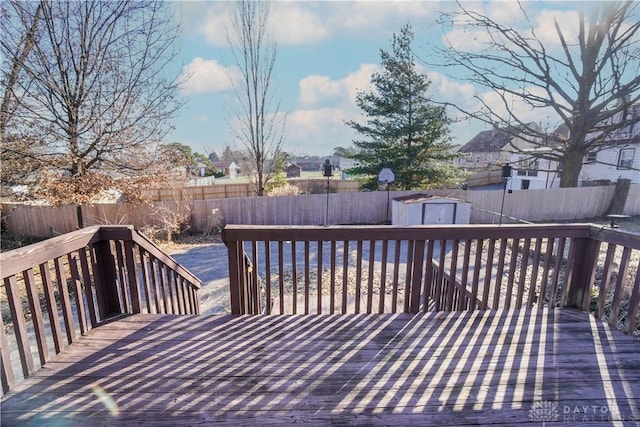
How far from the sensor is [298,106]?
40.5 ft

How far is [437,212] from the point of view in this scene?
32.5 feet

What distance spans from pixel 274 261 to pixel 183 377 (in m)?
6.11

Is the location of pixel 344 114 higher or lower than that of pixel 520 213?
higher

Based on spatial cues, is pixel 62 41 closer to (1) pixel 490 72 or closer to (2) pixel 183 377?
(2) pixel 183 377

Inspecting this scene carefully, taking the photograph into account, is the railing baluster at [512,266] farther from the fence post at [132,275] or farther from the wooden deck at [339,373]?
the fence post at [132,275]

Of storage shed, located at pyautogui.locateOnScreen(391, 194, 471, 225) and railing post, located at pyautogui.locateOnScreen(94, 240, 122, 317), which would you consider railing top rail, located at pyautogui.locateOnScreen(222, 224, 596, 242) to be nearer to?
railing post, located at pyautogui.locateOnScreen(94, 240, 122, 317)

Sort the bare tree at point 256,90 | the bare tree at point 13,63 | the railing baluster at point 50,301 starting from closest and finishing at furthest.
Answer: the railing baluster at point 50,301
the bare tree at point 13,63
the bare tree at point 256,90

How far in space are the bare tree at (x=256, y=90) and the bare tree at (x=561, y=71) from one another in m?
6.43

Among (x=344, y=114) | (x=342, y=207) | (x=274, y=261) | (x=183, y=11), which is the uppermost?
(x=183, y=11)

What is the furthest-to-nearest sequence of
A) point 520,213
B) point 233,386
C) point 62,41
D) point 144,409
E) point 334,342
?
point 520,213, point 62,41, point 334,342, point 233,386, point 144,409

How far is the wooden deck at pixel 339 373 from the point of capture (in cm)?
146

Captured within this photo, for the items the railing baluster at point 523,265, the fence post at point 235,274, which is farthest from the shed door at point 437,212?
the fence post at point 235,274

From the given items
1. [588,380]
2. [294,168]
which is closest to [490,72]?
[588,380]

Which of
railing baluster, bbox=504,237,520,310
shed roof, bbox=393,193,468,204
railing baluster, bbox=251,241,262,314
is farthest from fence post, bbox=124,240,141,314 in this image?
shed roof, bbox=393,193,468,204
